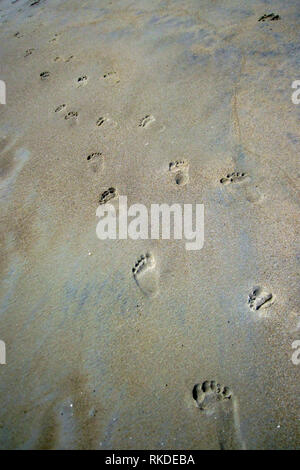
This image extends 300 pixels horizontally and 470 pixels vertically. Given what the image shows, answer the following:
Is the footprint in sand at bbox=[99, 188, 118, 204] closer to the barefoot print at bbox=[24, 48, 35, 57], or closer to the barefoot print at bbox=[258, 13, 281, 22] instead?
the barefoot print at bbox=[258, 13, 281, 22]

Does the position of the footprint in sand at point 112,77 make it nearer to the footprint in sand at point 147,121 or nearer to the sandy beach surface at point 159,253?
the sandy beach surface at point 159,253

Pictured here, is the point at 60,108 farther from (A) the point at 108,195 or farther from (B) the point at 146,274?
(B) the point at 146,274

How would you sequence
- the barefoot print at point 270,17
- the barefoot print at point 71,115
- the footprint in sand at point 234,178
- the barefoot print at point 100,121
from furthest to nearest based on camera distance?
the barefoot print at point 270,17, the barefoot print at point 71,115, the barefoot print at point 100,121, the footprint in sand at point 234,178

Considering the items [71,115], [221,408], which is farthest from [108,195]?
[221,408]

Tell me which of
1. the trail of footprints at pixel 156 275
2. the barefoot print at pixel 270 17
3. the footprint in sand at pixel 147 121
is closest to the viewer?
the trail of footprints at pixel 156 275

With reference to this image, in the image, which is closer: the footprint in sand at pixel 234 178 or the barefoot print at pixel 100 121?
the footprint in sand at pixel 234 178

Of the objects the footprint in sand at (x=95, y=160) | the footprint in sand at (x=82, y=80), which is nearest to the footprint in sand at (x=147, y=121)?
the footprint in sand at (x=95, y=160)
